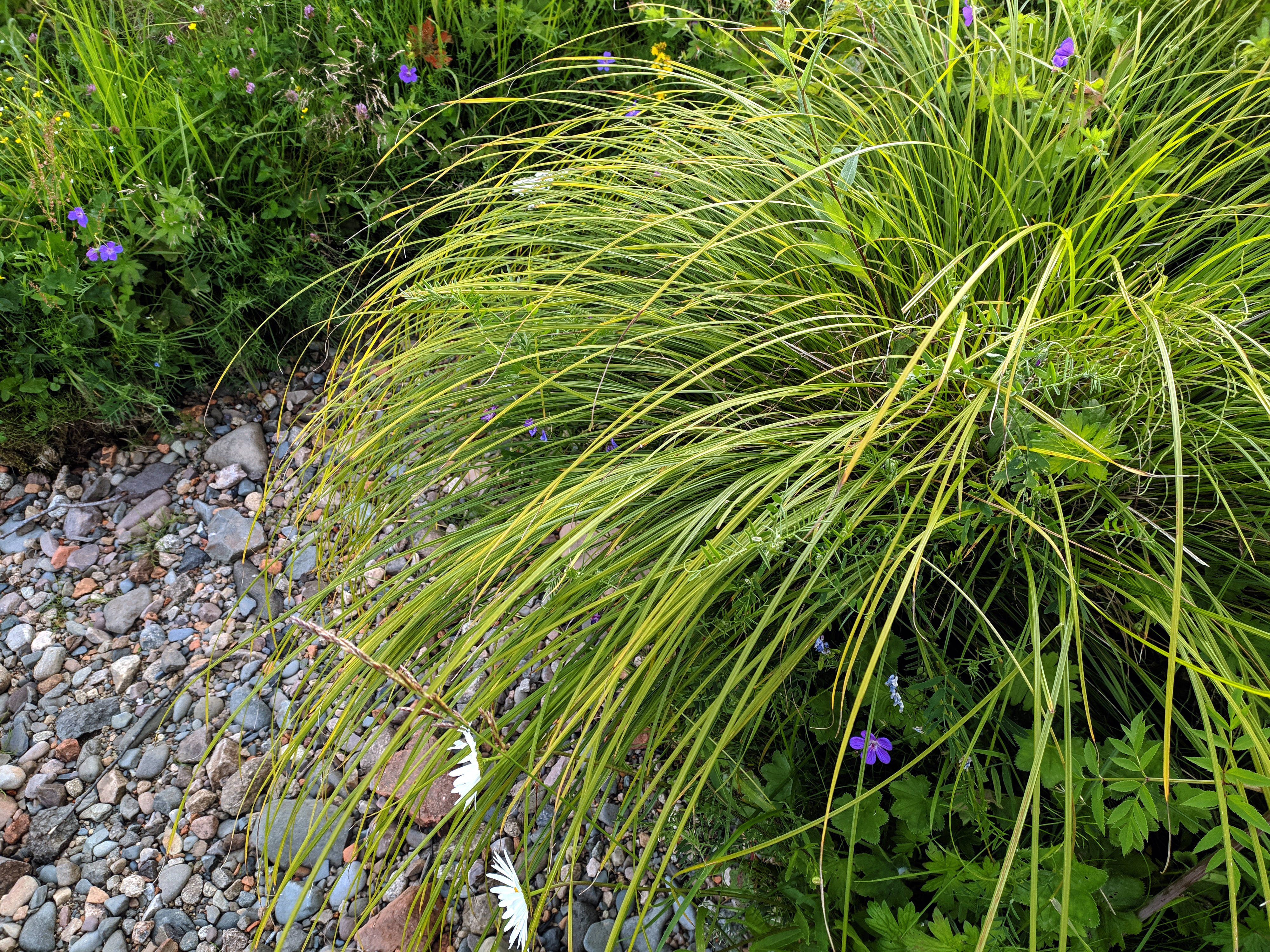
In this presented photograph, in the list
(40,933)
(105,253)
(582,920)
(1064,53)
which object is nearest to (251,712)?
(40,933)

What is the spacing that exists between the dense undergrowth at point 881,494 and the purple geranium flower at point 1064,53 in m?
0.03

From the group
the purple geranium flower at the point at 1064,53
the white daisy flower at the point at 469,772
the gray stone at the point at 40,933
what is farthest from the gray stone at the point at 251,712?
the purple geranium flower at the point at 1064,53

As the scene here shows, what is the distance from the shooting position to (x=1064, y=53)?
1583 millimetres

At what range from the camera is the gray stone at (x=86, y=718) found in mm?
1997

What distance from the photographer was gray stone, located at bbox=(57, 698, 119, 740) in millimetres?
1997

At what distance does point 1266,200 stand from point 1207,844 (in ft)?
3.82

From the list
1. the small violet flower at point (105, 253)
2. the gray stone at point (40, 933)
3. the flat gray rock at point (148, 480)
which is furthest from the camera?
the flat gray rock at point (148, 480)

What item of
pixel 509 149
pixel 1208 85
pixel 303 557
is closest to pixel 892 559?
pixel 1208 85

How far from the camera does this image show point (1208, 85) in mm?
1809

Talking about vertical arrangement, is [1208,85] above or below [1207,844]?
above

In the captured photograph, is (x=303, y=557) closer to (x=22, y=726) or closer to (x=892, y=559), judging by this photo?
(x=22, y=726)

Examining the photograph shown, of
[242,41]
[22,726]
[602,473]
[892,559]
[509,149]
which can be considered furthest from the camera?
[509,149]

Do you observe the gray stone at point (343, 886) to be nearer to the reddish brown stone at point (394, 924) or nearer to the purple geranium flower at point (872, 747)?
the reddish brown stone at point (394, 924)

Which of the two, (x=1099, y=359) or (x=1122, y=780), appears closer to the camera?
(x=1122, y=780)
